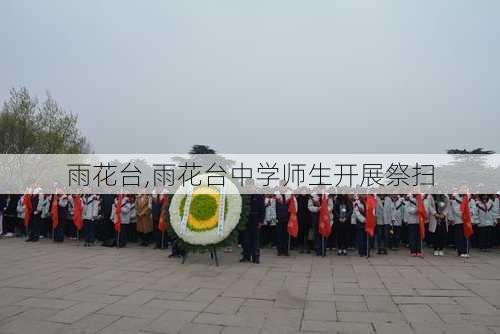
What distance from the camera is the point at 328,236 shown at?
1123 centimetres

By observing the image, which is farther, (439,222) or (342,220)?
(439,222)

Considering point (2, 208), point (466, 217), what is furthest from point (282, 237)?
point (2, 208)

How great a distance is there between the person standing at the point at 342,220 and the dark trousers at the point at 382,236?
81 cm

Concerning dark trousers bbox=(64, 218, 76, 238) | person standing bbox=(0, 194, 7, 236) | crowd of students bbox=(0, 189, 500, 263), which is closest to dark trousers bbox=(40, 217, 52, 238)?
crowd of students bbox=(0, 189, 500, 263)

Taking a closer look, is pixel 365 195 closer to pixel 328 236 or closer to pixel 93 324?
pixel 328 236

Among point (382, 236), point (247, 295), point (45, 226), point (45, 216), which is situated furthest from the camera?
point (45, 226)

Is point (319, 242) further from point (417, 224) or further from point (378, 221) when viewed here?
point (417, 224)

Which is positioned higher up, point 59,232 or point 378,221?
point 378,221

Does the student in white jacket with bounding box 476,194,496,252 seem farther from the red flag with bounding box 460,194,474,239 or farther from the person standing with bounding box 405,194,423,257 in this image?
the person standing with bounding box 405,194,423,257

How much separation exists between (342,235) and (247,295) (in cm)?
534

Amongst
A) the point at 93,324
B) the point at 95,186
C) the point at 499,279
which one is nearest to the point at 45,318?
the point at 93,324

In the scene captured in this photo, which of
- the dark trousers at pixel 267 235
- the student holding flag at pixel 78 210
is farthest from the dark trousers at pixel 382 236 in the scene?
the student holding flag at pixel 78 210

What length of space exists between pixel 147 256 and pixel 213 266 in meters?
2.21

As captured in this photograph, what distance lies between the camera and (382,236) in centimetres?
1155
